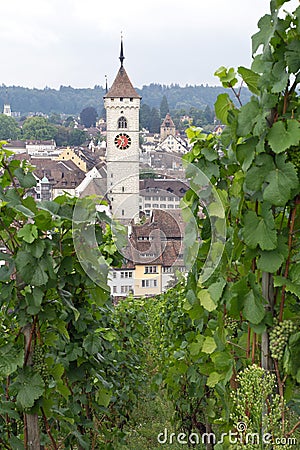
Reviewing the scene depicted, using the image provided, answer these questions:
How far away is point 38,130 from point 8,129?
342cm

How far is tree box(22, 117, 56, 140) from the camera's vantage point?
7162 centimetres

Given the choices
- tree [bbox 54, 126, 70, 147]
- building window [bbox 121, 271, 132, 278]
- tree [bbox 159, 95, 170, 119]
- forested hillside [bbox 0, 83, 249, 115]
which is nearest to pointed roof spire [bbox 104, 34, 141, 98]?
tree [bbox 159, 95, 170, 119]

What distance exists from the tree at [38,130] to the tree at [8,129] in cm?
87

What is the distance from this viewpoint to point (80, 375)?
317 cm

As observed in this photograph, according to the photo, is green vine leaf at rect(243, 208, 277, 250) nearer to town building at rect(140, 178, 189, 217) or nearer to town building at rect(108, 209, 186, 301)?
town building at rect(140, 178, 189, 217)

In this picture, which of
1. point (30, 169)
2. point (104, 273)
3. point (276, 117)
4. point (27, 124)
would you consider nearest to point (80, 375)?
point (104, 273)

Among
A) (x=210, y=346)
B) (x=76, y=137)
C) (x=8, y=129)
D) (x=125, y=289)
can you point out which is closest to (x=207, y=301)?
(x=210, y=346)

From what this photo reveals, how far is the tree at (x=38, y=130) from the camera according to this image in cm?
7162

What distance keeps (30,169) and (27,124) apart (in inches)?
2901

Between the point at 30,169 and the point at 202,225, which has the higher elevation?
the point at 30,169

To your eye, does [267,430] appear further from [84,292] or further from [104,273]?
[84,292]

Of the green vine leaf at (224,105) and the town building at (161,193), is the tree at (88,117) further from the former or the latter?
the green vine leaf at (224,105)

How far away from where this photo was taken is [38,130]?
2852 inches

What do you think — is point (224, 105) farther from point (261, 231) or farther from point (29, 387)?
point (29, 387)
